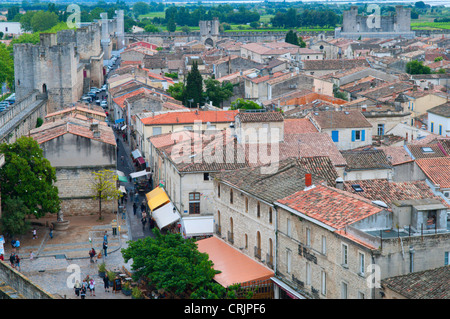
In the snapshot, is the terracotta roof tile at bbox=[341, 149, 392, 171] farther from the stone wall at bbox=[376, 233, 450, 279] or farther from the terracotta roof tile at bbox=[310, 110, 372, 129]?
the stone wall at bbox=[376, 233, 450, 279]

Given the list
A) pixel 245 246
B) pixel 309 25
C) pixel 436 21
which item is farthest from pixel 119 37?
pixel 245 246

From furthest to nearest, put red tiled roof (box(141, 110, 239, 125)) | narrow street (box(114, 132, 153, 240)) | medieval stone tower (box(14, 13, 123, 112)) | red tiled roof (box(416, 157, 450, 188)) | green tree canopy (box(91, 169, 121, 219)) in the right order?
medieval stone tower (box(14, 13, 123, 112)) < red tiled roof (box(141, 110, 239, 125)) < green tree canopy (box(91, 169, 121, 219)) < narrow street (box(114, 132, 153, 240)) < red tiled roof (box(416, 157, 450, 188))

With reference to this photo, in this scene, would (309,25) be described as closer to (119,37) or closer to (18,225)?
(119,37)

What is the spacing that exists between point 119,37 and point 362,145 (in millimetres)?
99974

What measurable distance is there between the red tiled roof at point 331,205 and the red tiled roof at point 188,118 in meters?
21.2

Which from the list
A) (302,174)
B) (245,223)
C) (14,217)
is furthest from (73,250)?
(302,174)

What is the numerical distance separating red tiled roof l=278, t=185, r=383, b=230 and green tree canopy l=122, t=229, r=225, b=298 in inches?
118

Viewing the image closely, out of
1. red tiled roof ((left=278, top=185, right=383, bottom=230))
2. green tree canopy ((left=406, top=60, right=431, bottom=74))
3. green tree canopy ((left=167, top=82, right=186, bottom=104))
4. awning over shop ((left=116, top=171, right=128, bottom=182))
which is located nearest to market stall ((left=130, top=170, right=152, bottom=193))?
awning over shop ((left=116, top=171, right=128, bottom=182))

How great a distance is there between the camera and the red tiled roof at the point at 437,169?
3148cm

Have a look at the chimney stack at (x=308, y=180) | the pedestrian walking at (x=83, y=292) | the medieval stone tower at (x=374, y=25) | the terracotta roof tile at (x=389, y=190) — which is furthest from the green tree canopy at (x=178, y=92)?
the medieval stone tower at (x=374, y=25)

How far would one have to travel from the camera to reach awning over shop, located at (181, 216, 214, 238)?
30.2 metres

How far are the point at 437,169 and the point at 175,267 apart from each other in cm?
1343

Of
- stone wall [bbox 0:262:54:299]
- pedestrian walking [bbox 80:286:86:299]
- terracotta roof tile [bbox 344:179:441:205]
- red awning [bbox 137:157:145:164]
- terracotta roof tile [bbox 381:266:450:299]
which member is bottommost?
red awning [bbox 137:157:145:164]
